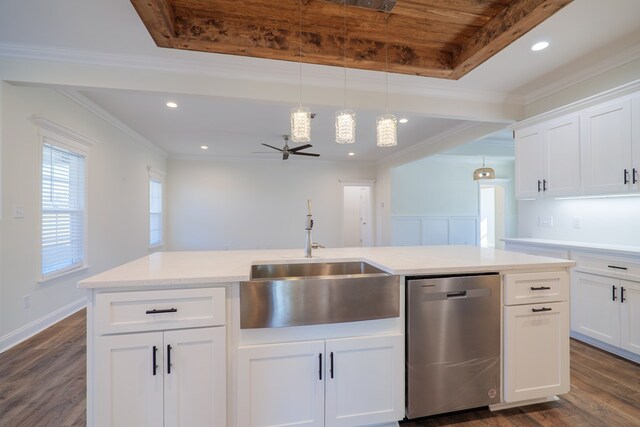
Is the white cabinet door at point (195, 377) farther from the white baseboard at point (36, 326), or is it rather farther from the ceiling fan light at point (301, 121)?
the white baseboard at point (36, 326)

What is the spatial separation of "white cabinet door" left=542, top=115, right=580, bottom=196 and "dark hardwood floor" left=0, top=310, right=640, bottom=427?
1.52m

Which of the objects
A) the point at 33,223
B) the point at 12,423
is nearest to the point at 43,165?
the point at 33,223

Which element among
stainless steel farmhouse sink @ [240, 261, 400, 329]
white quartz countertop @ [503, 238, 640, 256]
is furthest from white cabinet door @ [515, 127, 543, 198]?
stainless steel farmhouse sink @ [240, 261, 400, 329]

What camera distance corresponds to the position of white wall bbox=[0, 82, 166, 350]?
2.54 m

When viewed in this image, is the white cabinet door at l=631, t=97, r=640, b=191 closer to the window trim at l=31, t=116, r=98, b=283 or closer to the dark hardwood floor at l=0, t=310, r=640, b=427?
the dark hardwood floor at l=0, t=310, r=640, b=427

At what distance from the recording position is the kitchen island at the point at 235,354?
4.42 feet

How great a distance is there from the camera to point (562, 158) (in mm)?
2832

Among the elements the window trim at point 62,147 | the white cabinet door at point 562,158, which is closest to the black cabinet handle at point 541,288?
the white cabinet door at point 562,158

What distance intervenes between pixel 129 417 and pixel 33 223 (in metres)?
2.60

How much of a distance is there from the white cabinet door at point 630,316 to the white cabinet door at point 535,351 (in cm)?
104

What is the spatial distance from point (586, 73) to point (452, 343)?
2.92m

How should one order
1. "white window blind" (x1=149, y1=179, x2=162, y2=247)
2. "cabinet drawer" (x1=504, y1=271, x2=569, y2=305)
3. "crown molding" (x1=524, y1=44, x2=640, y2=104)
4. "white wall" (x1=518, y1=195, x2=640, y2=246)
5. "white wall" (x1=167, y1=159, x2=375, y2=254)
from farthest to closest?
1. "white wall" (x1=167, y1=159, x2=375, y2=254)
2. "white window blind" (x1=149, y1=179, x2=162, y2=247)
3. "white wall" (x1=518, y1=195, x2=640, y2=246)
4. "crown molding" (x1=524, y1=44, x2=640, y2=104)
5. "cabinet drawer" (x1=504, y1=271, x2=569, y2=305)

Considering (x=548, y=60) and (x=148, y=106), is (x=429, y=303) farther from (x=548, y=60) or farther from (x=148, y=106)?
(x=148, y=106)

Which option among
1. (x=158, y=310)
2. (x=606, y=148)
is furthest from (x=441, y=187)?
(x=158, y=310)
